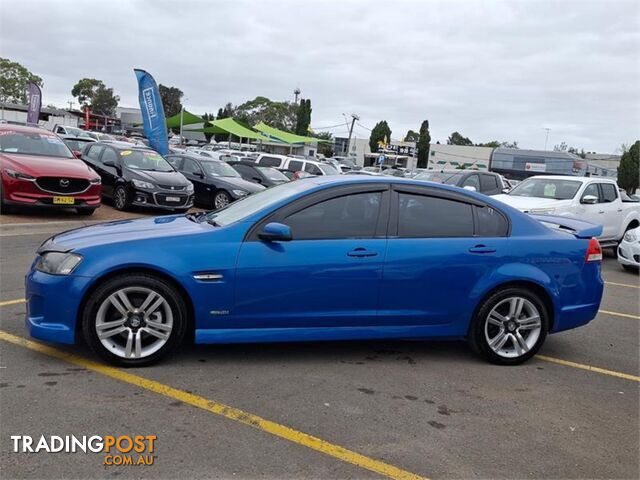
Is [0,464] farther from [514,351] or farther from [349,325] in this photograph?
[514,351]

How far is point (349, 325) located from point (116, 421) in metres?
1.85

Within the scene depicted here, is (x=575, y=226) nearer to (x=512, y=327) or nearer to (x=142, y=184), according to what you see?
(x=512, y=327)

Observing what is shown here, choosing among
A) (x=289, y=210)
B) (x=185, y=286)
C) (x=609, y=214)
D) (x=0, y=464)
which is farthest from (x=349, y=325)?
(x=609, y=214)

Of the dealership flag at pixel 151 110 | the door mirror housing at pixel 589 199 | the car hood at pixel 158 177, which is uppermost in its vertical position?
the dealership flag at pixel 151 110

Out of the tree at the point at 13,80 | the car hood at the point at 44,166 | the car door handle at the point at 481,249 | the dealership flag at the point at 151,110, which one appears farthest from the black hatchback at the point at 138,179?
the tree at the point at 13,80

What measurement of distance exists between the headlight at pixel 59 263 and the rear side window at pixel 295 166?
17.9 metres

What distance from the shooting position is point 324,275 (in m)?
4.33

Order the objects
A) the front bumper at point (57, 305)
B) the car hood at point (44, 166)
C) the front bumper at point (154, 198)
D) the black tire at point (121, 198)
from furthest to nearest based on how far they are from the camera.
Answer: the black tire at point (121, 198)
the front bumper at point (154, 198)
the car hood at point (44, 166)
the front bumper at point (57, 305)

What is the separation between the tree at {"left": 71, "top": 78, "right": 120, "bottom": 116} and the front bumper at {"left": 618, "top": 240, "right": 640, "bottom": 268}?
118 metres

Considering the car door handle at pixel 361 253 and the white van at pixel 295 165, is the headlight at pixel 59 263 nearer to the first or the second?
the car door handle at pixel 361 253

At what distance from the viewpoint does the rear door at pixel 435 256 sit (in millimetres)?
4508

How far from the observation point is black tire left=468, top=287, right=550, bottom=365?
470 cm

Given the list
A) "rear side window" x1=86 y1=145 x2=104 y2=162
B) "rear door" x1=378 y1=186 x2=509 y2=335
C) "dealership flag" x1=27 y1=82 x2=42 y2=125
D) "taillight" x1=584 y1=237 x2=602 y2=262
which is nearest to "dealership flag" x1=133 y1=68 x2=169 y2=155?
"rear side window" x1=86 y1=145 x2=104 y2=162

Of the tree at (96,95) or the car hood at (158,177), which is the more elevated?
the tree at (96,95)
